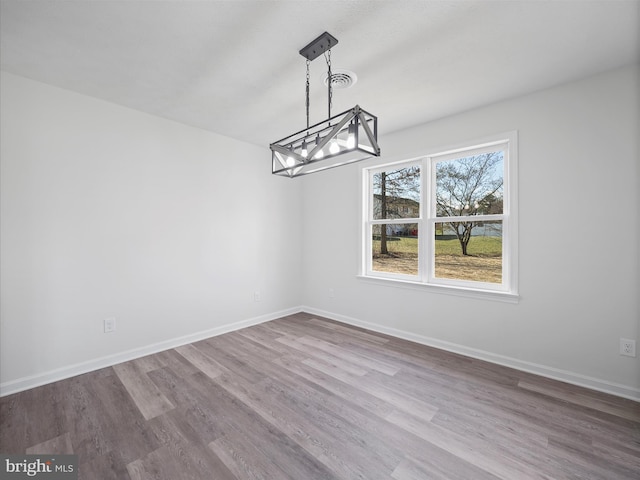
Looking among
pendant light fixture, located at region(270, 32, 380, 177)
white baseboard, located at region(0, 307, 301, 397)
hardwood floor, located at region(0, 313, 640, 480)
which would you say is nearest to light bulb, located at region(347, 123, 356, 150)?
pendant light fixture, located at region(270, 32, 380, 177)

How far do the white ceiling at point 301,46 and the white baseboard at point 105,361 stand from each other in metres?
2.49

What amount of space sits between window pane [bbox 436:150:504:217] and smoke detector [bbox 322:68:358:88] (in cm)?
156

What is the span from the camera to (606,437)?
5.92 feet

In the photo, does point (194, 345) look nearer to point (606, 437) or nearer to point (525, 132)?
point (606, 437)

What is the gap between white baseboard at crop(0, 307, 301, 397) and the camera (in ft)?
7.73

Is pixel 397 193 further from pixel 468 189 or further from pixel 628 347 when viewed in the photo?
pixel 628 347

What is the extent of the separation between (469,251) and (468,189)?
0.68 meters

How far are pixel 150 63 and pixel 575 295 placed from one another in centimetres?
393

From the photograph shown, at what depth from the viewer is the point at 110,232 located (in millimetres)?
2809

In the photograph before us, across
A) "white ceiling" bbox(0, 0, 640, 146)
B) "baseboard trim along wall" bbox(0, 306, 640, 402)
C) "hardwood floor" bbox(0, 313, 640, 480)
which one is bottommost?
"hardwood floor" bbox(0, 313, 640, 480)

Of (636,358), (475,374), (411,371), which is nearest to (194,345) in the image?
(411,371)

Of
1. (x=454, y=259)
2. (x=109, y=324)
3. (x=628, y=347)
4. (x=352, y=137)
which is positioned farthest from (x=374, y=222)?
(x=109, y=324)

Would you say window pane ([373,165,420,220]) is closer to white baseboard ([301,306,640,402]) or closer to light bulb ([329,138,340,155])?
white baseboard ([301,306,640,402])

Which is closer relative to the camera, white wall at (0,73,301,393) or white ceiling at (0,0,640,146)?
white ceiling at (0,0,640,146)
